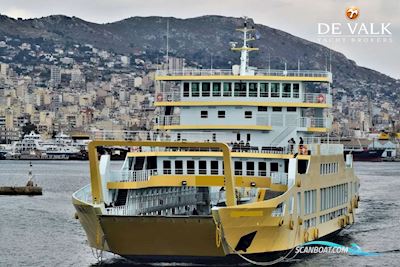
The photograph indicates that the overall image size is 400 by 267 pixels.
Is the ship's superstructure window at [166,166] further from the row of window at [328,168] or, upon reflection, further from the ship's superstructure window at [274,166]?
the row of window at [328,168]

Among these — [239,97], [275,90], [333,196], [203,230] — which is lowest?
[203,230]

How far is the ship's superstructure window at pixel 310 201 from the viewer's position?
32441 millimetres

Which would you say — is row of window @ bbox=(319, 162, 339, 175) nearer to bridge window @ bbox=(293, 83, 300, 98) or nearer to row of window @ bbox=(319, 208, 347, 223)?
row of window @ bbox=(319, 208, 347, 223)

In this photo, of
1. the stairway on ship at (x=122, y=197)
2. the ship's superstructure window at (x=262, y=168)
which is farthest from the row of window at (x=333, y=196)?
the stairway on ship at (x=122, y=197)

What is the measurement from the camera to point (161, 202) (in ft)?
110

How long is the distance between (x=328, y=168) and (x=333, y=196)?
1.59m

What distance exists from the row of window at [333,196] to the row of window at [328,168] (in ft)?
1.84

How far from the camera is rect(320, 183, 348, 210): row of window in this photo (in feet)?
115

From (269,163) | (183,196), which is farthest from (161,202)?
(269,163)

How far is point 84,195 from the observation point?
1254 inches

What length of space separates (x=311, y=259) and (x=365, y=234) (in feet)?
36.1

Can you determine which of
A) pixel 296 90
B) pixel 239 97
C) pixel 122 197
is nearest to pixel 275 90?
pixel 296 90

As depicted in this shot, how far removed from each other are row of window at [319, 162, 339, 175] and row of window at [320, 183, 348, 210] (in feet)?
1.84

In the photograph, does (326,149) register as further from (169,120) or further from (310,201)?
(169,120)
